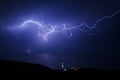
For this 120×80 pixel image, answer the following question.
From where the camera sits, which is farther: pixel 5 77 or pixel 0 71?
pixel 0 71

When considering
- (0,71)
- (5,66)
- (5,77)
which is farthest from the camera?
(5,66)

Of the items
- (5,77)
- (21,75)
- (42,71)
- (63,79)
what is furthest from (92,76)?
(5,77)

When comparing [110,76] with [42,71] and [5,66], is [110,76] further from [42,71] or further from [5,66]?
[5,66]

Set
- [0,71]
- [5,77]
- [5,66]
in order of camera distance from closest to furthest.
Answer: [5,77] → [0,71] → [5,66]

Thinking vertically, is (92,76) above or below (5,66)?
below

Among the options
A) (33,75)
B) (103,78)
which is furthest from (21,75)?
(103,78)

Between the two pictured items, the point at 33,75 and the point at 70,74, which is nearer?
the point at 33,75

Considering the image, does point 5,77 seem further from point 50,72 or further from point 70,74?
point 70,74

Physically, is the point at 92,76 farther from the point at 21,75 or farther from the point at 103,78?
the point at 21,75

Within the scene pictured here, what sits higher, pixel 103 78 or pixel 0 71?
pixel 0 71
